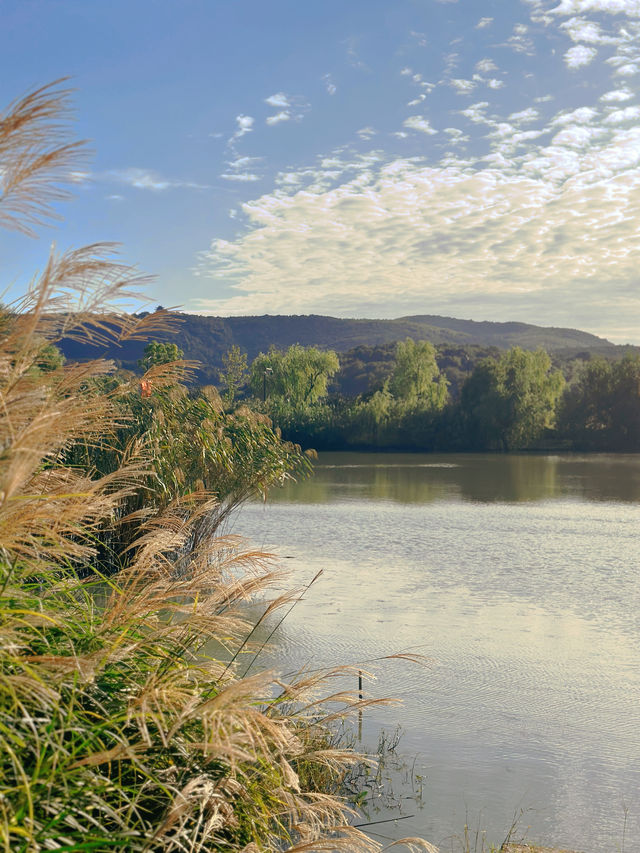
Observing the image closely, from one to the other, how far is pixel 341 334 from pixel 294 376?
2930 inches

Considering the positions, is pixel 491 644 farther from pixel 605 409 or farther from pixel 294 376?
pixel 294 376

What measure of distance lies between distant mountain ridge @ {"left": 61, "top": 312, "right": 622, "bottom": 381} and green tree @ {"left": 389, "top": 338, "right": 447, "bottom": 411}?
171 ft

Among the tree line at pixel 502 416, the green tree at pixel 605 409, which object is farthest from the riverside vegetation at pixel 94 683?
the green tree at pixel 605 409

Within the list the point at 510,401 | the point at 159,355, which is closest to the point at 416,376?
the point at 510,401

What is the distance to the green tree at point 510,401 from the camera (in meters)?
42.8

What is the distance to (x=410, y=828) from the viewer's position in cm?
373

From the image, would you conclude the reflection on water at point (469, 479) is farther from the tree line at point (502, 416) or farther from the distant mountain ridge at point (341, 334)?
the distant mountain ridge at point (341, 334)

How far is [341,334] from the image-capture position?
124 meters

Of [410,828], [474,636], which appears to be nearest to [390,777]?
[410,828]

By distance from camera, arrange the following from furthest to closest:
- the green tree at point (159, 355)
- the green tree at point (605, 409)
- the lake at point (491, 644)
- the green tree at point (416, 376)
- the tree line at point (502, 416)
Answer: the green tree at point (416, 376) < the tree line at point (502, 416) < the green tree at point (605, 409) < the green tree at point (159, 355) < the lake at point (491, 644)

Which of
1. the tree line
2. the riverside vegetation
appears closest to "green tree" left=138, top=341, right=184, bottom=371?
the tree line

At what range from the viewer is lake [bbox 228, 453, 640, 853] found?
411 cm

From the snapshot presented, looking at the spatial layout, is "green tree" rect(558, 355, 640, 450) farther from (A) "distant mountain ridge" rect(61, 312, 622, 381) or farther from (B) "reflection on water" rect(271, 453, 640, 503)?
(A) "distant mountain ridge" rect(61, 312, 622, 381)

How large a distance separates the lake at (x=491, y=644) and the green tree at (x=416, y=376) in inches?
1309
